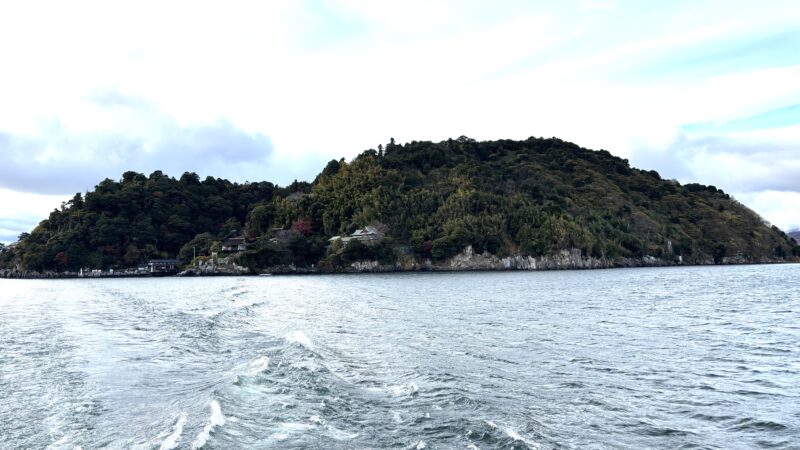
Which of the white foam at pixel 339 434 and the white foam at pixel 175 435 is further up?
the white foam at pixel 175 435

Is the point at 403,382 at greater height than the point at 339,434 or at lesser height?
greater

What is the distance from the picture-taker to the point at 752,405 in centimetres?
1430

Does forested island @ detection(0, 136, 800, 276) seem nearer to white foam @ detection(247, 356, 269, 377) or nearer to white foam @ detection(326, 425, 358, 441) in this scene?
white foam @ detection(247, 356, 269, 377)

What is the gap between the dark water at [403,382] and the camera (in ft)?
39.0

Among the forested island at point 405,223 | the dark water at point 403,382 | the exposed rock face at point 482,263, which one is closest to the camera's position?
the dark water at point 403,382

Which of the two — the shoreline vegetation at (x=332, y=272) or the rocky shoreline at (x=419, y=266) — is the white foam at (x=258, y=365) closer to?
the shoreline vegetation at (x=332, y=272)

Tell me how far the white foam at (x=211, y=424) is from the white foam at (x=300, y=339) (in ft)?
28.5

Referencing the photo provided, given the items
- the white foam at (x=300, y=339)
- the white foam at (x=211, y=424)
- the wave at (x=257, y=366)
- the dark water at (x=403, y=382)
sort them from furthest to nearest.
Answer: the white foam at (x=300, y=339)
the wave at (x=257, y=366)
the dark water at (x=403, y=382)
the white foam at (x=211, y=424)

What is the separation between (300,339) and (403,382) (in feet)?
28.0

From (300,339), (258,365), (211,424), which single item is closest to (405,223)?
(300,339)

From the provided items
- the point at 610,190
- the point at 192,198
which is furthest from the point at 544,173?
the point at 192,198

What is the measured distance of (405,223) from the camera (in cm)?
13362

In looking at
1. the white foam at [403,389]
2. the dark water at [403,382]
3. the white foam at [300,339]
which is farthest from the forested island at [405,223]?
the white foam at [403,389]

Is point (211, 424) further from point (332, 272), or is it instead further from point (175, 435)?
point (332, 272)
